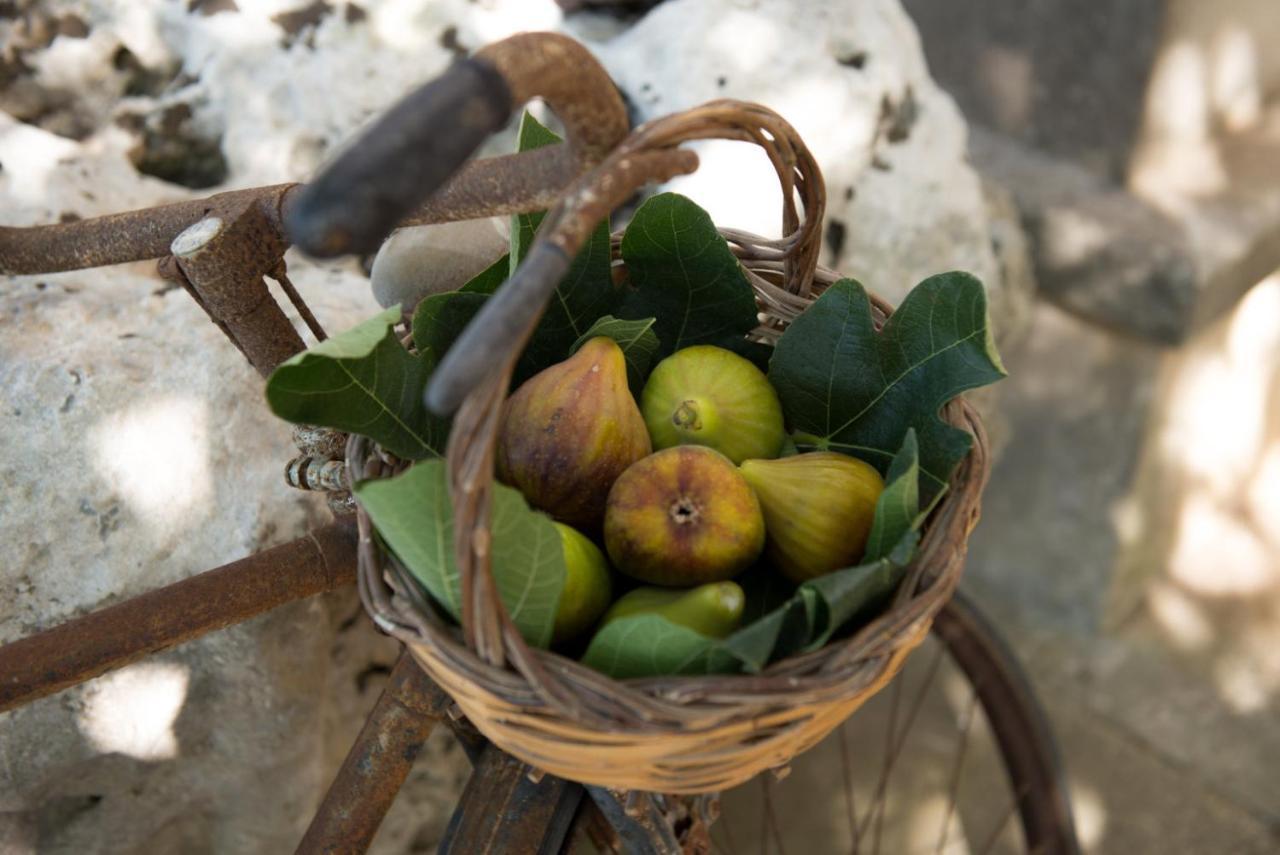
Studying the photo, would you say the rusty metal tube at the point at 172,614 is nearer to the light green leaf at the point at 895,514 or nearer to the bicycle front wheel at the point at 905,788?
the light green leaf at the point at 895,514

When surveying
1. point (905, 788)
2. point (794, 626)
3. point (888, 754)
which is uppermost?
point (794, 626)

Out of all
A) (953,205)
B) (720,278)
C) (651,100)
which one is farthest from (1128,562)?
(720,278)

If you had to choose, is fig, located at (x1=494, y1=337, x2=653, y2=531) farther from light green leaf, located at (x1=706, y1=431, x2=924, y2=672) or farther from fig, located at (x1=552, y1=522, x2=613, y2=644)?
light green leaf, located at (x1=706, y1=431, x2=924, y2=672)

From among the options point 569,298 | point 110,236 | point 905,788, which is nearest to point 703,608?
point 569,298

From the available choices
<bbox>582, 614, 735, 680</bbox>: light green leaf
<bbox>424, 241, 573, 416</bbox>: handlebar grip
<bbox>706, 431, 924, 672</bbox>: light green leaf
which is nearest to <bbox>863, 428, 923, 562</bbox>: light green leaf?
<bbox>706, 431, 924, 672</bbox>: light green leaf

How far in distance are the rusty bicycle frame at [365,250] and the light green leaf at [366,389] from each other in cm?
8

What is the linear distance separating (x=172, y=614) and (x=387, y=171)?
34cm

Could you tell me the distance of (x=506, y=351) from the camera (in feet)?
1.53

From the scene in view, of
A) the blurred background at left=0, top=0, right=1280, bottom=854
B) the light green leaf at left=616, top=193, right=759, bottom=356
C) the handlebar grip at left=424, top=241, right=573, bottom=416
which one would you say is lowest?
the blurred background at left=0, top=0, right=1280, bottom=854

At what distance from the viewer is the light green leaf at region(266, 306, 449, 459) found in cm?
58

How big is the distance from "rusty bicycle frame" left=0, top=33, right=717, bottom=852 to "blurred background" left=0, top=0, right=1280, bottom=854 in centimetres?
14

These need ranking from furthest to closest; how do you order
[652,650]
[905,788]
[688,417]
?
1. [905,788]
2. [688,417]
3. [652,650]

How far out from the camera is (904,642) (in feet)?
1.83

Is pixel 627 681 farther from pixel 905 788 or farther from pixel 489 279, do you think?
pixel 905 788
